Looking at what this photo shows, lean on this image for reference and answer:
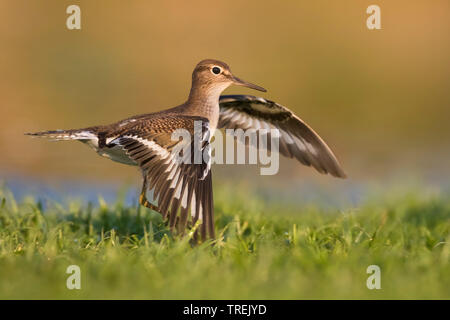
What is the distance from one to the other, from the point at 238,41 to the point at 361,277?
37.2 ft

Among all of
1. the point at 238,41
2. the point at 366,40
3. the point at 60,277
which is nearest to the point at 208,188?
the point at 60,277

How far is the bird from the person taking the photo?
581 cm

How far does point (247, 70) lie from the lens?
50.0ft

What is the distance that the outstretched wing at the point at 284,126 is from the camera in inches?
300

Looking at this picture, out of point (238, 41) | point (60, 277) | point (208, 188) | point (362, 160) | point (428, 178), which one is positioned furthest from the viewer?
point (238, 41)

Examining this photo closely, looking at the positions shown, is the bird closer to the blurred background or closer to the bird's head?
the bird's head

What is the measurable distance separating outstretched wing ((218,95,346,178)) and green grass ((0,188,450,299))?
0.58 m

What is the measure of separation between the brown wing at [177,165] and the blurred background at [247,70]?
5.24 metres

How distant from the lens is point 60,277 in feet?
16.1

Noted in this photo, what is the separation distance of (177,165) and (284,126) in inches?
88.4

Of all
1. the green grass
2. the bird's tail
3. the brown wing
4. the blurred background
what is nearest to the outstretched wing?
the green grass

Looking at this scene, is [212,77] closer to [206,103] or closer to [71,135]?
[206,103]

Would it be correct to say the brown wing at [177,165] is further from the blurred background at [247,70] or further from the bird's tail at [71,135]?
the blurred background at [247,70]

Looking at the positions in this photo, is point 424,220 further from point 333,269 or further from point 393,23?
point 393,23
